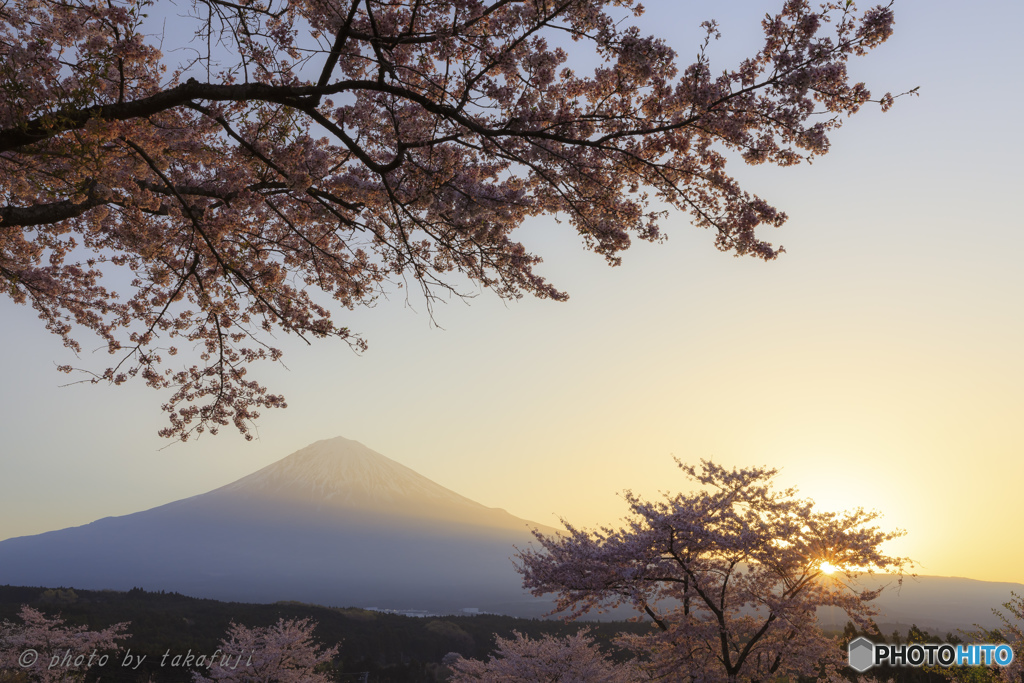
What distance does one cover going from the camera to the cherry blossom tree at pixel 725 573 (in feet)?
30.2

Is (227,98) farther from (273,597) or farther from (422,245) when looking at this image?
(273,597)

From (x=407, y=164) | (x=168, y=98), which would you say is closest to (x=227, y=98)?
(x=168, y=98)

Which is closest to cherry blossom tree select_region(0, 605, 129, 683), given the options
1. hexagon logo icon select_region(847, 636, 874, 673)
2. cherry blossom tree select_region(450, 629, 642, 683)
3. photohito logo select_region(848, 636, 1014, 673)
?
cherry blossom tree select_region(450, 629, 642, 683)

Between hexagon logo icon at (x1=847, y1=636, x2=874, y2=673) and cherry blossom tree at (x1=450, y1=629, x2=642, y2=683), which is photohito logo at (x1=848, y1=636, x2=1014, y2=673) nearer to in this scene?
hexagon logo icon at (x1=847, y1=636, x2=874, y2=673)

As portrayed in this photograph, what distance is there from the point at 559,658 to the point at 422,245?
43.0 feet

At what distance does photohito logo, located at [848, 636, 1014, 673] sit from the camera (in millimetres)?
10227

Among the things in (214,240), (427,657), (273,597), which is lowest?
(273,597)

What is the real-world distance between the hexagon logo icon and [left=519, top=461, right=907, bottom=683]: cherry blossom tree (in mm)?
442

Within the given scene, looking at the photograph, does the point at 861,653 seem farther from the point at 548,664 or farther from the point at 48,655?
the point at 48,655

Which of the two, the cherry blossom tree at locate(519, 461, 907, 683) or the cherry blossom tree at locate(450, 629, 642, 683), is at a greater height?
the cherry blossom tree at locate(519, 461, 907, 683)

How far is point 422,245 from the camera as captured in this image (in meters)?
6.44

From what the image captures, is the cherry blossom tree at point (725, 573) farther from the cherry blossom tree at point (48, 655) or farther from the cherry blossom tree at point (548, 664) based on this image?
the cherry blossom tree at point (48, 655)

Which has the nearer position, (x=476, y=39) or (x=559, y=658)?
(x=476, y=39)

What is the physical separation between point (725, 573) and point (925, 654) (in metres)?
4.86
